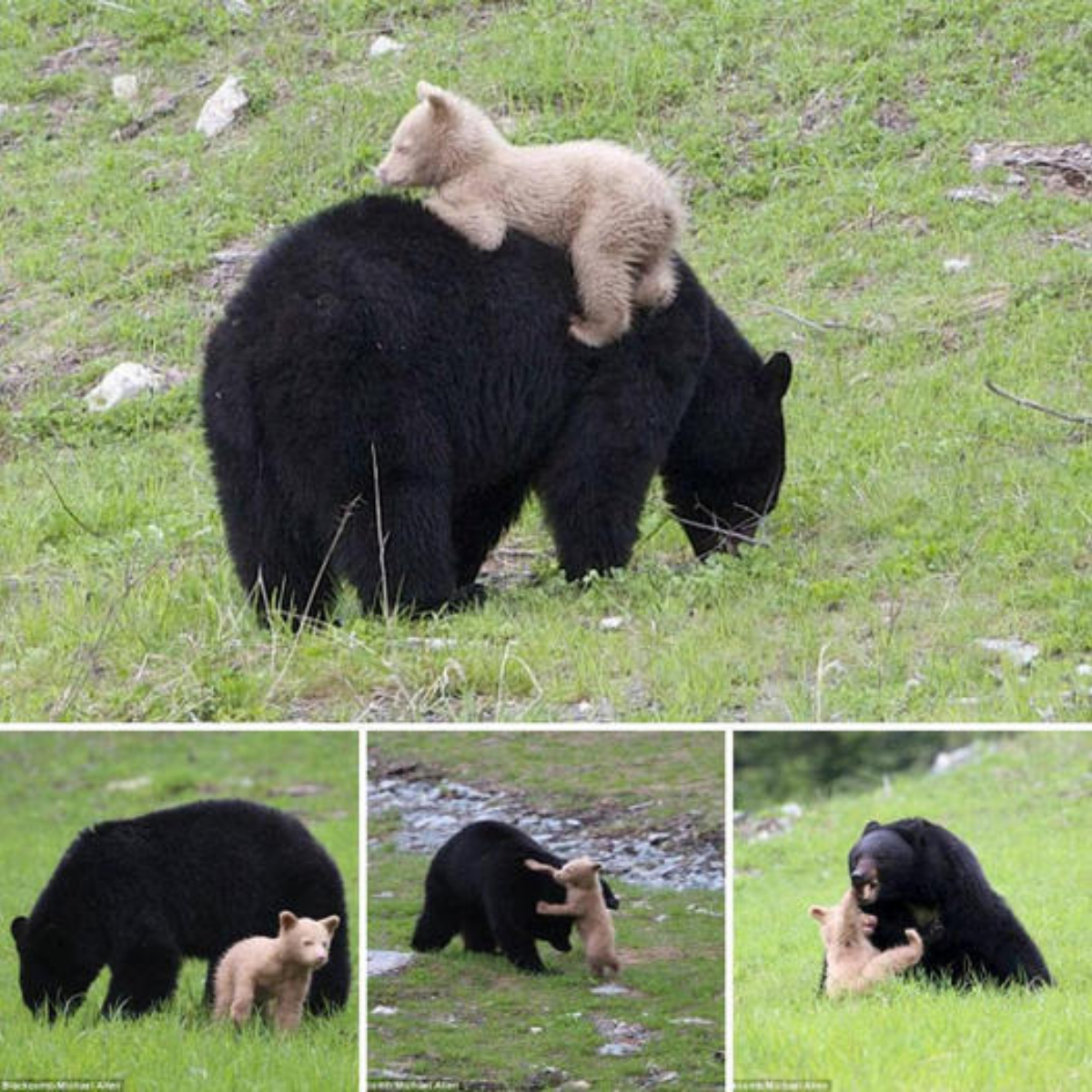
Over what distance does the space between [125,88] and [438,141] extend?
10147 millimetres

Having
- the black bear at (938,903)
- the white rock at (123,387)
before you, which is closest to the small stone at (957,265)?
the white rock at (123,387)

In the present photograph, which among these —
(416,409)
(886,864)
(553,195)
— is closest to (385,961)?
(886,864)

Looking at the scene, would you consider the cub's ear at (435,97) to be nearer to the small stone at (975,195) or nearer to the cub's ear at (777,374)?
the cub's ear at (777,374)

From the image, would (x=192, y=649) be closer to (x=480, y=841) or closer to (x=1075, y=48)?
(x=480, y=841)

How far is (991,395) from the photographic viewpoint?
1233cm

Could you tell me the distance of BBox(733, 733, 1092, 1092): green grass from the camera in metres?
5.74

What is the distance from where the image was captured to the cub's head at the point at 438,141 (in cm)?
959

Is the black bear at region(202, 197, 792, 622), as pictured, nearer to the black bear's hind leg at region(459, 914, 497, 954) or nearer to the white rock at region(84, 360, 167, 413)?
the black bear's hind leg at region(459, 914, 497, 954)

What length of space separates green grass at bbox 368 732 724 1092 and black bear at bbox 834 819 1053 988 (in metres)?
1.19

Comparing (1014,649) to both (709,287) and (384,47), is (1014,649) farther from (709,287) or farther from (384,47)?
(384,47)

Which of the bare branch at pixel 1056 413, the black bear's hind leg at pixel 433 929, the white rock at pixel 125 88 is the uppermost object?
the black bear's hind leg at pixel 433 929

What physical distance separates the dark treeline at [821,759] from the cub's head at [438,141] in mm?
3494

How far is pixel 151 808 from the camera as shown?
23.8 feet

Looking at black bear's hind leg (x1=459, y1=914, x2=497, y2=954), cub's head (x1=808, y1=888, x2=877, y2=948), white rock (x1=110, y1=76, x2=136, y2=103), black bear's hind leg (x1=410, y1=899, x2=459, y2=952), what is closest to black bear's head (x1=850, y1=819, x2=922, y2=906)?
cub's head (x1=808, y1=888, x2=877, y2=948)
